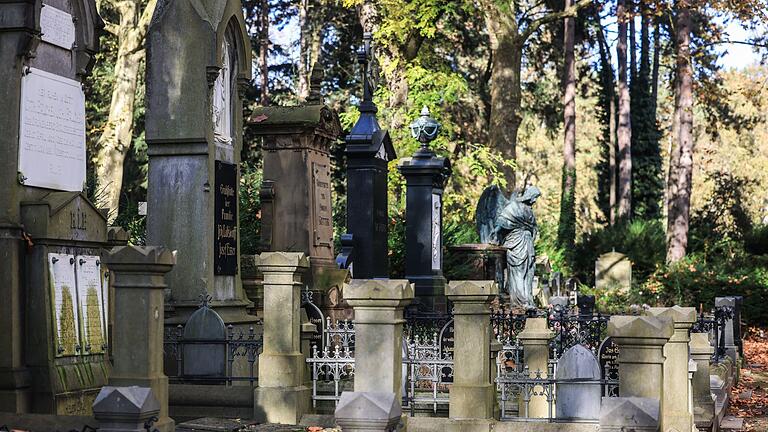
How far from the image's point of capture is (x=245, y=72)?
13.7m

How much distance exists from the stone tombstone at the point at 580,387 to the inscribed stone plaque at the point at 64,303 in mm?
4066

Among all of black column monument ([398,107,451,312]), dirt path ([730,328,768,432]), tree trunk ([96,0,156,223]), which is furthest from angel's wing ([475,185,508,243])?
tree trunk ([96,0,156,223])

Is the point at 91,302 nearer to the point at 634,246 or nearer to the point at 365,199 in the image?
the point at 365,199

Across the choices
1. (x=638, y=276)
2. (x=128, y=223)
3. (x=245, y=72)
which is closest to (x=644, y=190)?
(x=638, y=276)

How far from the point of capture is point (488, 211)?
23188 mm

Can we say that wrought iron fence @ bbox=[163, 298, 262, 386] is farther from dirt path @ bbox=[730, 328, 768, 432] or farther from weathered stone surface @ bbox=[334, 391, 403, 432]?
dirt path @ bbox=[730, 328, 768, 432]

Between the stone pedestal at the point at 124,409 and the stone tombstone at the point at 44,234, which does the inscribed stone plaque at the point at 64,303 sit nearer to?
the stone tombstone at the point at 44,234

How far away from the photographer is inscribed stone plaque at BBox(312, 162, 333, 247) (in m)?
16.5

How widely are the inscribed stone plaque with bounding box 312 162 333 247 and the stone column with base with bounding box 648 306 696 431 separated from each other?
7.46 metres

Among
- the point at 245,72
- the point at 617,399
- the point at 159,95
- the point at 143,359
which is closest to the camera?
the point at 617,399

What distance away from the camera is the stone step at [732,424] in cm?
1238

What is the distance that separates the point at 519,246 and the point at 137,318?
51.0ft

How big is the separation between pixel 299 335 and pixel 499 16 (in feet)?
63.2

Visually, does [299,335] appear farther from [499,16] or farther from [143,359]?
[499,16]
